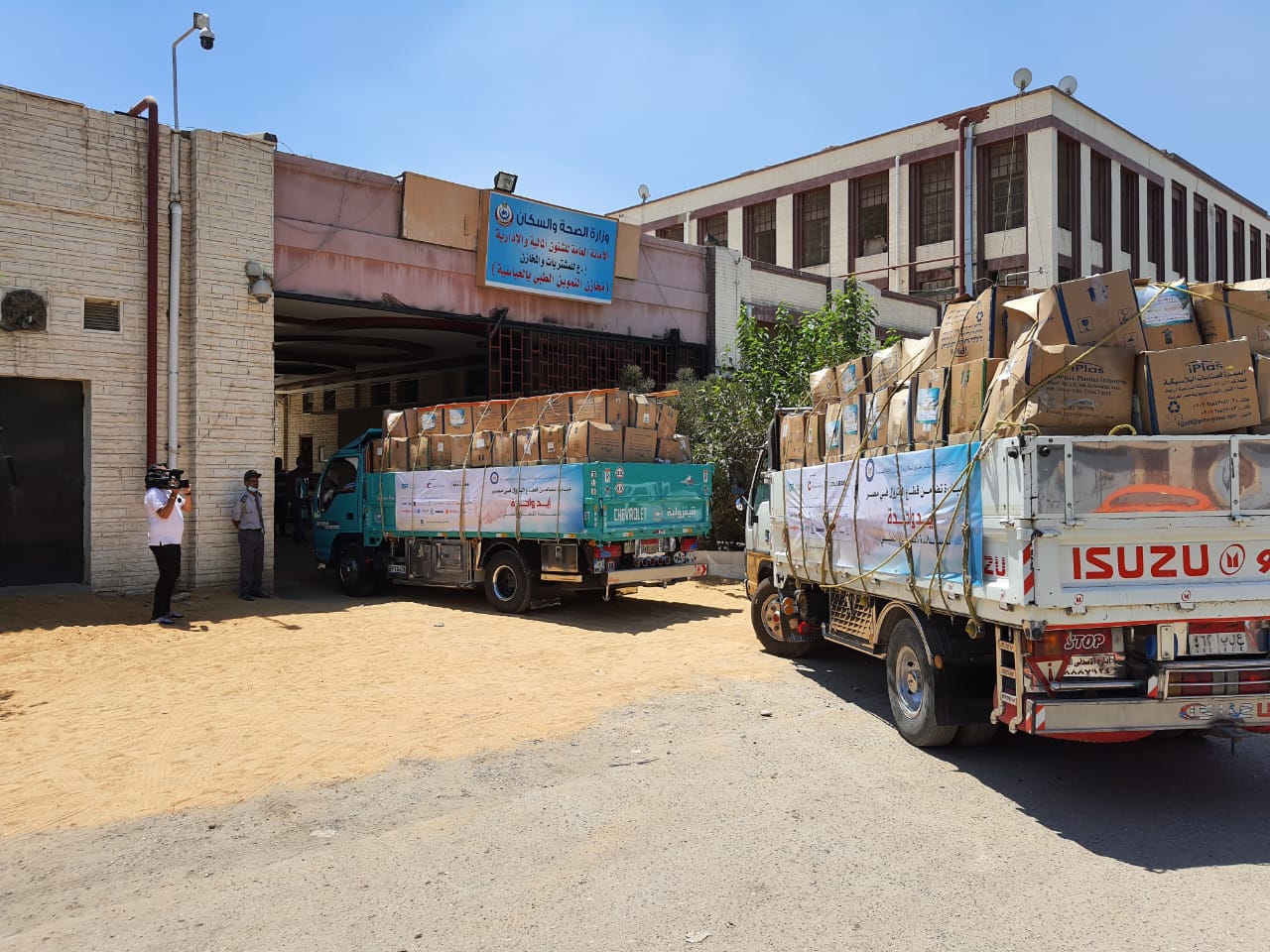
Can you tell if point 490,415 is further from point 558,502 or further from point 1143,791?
point 1143,791

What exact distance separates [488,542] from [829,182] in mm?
24462

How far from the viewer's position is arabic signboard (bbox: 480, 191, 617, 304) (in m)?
16.4

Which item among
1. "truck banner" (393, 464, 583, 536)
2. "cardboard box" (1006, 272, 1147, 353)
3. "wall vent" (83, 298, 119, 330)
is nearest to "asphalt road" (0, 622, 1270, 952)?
"cardboard box" (1006, 272, 1147, 353)

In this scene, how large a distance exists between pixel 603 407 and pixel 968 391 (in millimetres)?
6608

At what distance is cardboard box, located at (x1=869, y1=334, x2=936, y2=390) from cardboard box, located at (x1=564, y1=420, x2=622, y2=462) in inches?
185

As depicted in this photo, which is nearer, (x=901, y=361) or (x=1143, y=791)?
(x=1143, y=791)

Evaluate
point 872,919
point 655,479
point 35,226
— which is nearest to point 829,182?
point 655,479

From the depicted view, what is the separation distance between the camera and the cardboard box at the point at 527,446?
478 inches

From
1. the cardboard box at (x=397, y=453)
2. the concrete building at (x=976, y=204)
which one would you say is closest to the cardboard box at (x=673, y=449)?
the cardboard box at (x=397, y=453)

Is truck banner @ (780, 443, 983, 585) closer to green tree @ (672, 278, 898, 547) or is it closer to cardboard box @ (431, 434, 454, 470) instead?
cardboard box @ (431, 434, 454, 470)

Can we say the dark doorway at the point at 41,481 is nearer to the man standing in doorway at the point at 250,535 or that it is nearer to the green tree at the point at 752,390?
the man standing in doorway at the point at 250,535

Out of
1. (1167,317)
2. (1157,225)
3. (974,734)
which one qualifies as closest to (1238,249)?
(1157,225)

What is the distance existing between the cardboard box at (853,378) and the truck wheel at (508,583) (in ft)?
18.2

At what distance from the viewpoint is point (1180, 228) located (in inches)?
1389
